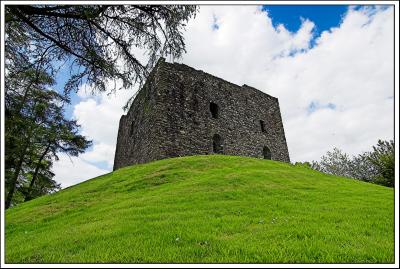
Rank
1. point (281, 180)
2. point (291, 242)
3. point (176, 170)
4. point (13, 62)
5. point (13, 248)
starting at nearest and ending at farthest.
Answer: point (291, 242)
point (13, 248)
point (13, 62)
point (281, 180)
point (176, 170)

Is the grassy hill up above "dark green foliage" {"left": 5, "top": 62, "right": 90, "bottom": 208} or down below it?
below

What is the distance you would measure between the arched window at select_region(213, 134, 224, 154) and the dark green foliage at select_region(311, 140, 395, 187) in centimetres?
1083

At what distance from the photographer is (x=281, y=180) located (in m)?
11.4

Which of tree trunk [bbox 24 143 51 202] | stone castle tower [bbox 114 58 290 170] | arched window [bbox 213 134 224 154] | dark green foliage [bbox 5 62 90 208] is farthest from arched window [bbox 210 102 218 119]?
tree trunk [bbox 24 143 51 202]

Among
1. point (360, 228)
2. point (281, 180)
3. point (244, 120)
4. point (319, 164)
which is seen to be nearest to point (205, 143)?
point (244, 120)

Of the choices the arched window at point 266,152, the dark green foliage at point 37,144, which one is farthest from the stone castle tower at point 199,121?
the dark green foliage at point 37,144

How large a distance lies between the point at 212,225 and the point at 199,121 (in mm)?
14742

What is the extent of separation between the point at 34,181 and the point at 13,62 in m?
19.3

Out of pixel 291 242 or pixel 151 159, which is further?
pixel 151 159

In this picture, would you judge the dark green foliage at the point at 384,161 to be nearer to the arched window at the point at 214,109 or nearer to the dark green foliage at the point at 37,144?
the arched window at the point at 214,109

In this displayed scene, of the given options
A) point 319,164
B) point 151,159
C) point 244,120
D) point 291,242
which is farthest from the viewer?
point 319,164

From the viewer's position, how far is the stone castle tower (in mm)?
18859

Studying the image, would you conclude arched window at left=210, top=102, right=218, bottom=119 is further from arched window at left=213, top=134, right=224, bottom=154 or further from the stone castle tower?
arched window at left=213, top=134, right=224, bottom=154

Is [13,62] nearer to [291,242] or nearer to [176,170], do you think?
[291,242]
